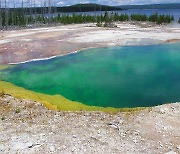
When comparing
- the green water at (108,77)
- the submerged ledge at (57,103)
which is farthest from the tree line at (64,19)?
the submerged ledge at (57,103)

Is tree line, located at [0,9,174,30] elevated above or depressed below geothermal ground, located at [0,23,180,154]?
above

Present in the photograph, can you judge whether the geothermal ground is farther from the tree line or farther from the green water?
the tree line

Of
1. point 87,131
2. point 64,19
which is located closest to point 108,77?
point 87,131

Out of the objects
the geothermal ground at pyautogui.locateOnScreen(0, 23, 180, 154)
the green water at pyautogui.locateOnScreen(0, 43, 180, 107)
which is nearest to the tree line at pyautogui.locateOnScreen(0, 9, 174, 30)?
the green water at pyautogui.locateOnScreen(0, 43, 180, 107)

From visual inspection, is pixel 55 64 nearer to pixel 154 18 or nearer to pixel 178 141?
pixel 178 141

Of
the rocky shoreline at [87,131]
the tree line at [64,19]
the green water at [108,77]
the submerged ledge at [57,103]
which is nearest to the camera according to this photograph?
the rocky shoreline at [87,131]

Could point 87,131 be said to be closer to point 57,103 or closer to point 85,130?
point 85,130

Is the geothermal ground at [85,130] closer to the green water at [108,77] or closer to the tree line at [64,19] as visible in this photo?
the green water at [108,77]
